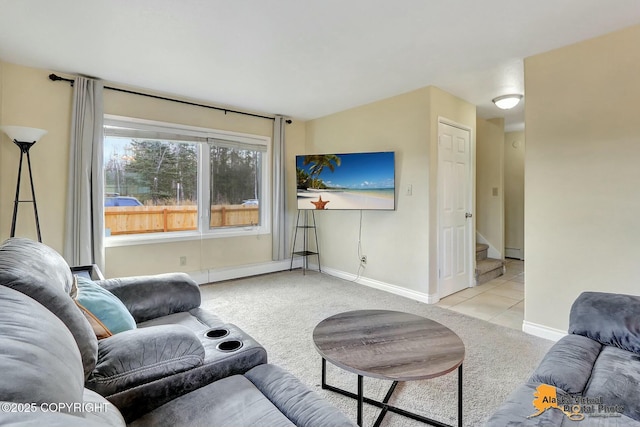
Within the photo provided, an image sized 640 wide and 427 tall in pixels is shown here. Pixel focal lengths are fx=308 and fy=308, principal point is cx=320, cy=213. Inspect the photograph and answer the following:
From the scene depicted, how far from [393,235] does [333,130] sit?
1.85 meters

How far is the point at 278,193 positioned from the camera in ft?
15.5

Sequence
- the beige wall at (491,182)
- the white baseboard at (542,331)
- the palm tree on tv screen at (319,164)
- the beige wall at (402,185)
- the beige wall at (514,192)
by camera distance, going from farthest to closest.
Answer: the beige wall at (514,192) < the beige wall at (491,182) < the palm tree on tv screen at (319,164) < the beige wall at (402,185) < the white baseboard at (542,331)

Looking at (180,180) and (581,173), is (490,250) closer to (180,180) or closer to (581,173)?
(581,173)

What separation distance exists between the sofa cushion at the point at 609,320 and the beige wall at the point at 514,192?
15.1 feet

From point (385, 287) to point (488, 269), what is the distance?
1623 mm

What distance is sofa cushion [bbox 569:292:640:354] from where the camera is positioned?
1.49 m

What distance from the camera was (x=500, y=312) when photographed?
316cm

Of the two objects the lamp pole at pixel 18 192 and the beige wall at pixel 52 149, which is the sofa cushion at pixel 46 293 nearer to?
the lamp pole at pixel 18 192

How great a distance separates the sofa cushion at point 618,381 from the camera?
111 cm

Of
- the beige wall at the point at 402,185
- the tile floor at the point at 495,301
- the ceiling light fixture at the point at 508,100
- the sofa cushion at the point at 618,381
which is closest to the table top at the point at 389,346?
the sofa cushion at the point at 618,381

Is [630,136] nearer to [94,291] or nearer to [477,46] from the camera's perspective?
[477,46]

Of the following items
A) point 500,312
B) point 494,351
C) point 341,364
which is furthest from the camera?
point 500,312

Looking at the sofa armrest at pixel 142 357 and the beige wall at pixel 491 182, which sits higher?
the beige wall at pixel 491 182

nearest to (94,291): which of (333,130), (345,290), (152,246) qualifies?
(152,246)
